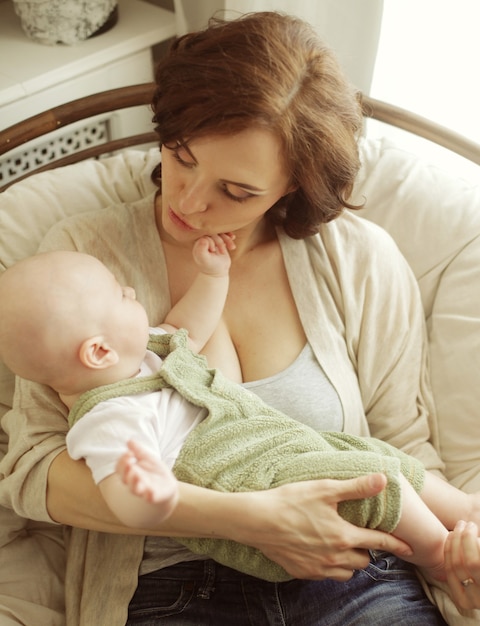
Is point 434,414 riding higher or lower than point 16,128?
lower

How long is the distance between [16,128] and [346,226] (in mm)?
753

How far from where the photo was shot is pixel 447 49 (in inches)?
68.7

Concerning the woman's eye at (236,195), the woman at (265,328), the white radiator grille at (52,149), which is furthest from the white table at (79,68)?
the woman's eye at (236,195)

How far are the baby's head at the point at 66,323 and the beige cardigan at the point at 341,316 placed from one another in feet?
0.70

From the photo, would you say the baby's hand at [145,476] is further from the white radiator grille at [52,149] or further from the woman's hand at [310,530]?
the white radiator grille at [52,149]

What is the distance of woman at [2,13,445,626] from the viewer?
4.05ft

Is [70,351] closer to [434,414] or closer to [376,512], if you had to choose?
[376,512]

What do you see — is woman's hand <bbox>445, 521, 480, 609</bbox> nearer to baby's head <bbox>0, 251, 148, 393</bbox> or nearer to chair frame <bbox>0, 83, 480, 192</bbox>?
baby's head <bbox>0, 251, 148, 393</bbox>

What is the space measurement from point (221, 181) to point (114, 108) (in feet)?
2.30

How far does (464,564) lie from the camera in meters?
1.25

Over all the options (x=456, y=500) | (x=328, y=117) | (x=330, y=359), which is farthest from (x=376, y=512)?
(x=328, y=117)

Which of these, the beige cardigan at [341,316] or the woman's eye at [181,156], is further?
the beige cardigan at [341,316]

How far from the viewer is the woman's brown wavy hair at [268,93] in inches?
48.6

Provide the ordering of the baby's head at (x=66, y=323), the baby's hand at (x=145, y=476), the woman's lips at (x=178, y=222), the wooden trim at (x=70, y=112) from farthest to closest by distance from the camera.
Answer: the wooden trim at (x=70, y=112)
the woman's lips at (x=178, y=222)
the baby's head at (x=66, y=323)
the baby's hand at (x=145, y=476)
